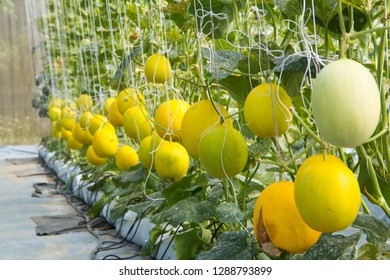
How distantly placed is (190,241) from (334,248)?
0.76m

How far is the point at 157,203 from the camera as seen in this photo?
6.45 ft

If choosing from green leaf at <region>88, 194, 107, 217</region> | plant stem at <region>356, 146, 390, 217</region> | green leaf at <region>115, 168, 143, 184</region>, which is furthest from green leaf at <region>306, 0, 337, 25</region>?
green leaf at <region>88, 194, 107, 217</region>

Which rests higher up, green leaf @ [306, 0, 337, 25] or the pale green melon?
green leaf @ [306, 0, 337, 25]

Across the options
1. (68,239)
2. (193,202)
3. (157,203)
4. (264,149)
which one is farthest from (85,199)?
(264,149)

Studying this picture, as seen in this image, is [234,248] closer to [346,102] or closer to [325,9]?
[325,9]

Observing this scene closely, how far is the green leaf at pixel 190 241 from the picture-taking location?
176cm

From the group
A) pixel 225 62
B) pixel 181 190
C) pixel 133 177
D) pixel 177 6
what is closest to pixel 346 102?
pixel 225 62

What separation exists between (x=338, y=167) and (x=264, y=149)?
20.7 inches

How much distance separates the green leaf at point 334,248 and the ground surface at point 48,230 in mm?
1370

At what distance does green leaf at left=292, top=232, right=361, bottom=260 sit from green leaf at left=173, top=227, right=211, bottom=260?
0.67 m

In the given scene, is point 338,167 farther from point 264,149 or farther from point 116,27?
point 116,27

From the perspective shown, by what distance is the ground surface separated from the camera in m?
2.56

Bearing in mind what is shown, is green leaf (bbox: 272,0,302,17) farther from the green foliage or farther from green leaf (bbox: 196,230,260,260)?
green leaf (bbox: 196,230,260,260)
